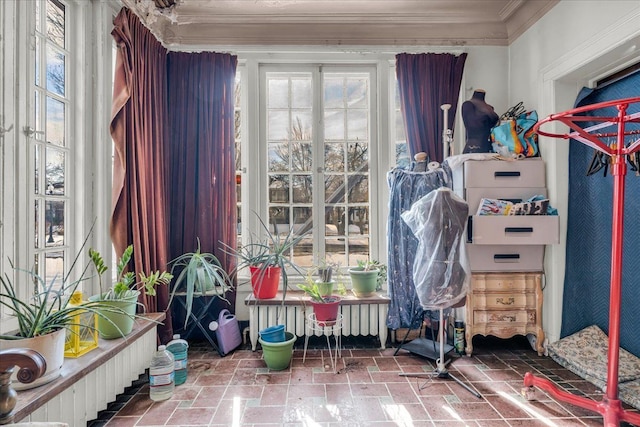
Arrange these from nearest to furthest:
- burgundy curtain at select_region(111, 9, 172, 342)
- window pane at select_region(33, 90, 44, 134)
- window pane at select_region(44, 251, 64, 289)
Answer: window pane at select_region(33, 90, 44, 134)
window pane at select_region(44, 251, 64, 289)
burgundy curtain at select_region(111, 9, 172, 342)

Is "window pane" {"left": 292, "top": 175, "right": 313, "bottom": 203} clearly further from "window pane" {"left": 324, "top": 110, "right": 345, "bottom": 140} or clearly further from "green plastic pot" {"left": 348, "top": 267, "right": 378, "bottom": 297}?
"green plastic pot" {"left": 348, "top": 267, "right": 378, "bottom": 297}

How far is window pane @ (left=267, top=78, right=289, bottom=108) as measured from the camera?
322cm

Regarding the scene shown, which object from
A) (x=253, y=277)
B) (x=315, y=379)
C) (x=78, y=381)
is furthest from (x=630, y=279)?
(x=78, y=381)

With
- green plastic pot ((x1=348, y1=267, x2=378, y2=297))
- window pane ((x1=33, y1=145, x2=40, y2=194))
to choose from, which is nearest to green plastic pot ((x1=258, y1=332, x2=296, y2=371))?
green plastic pot ((x1=348, y1=267, x2=378, y2=297))

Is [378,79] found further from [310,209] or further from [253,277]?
[253,277]

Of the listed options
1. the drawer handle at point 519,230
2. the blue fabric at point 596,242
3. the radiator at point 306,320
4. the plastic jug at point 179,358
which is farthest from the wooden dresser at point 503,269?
the plastic jug at point 179,358

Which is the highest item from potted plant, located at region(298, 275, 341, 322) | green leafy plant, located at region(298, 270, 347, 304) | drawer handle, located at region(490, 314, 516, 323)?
green leafy plant, located at region(298, 270, 347, 304)

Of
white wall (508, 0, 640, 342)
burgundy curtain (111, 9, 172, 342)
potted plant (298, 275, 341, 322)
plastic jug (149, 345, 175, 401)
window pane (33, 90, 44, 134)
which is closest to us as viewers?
window pane (33, 90, 44, 134)

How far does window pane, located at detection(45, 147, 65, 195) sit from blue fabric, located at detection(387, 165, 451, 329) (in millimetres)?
2275

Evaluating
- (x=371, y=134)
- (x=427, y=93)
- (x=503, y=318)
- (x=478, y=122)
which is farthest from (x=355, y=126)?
(x=503, y=318)

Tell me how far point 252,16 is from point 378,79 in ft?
4.05

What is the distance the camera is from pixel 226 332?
2.72m

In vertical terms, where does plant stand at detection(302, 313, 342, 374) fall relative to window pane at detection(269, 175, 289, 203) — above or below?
below

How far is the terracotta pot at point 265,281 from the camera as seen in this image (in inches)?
107
